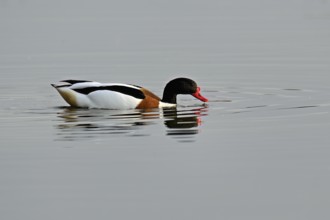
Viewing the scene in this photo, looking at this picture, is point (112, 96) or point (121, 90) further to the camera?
point (121, 90)

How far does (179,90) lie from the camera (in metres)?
15.2

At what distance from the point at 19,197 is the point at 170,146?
2.66 meters

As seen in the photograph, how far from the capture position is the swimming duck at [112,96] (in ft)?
48.3

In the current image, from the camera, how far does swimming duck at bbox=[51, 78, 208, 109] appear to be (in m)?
14.7

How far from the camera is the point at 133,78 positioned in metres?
18.1

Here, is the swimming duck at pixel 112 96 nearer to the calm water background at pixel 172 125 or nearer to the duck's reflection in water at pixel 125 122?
the duck's reflection in water at pixel 125 122

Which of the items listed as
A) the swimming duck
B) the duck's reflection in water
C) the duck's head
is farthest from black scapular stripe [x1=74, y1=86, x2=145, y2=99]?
the duck's head

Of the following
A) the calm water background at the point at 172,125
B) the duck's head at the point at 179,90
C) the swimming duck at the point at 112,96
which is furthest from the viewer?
the duck's head at the point at 179,90

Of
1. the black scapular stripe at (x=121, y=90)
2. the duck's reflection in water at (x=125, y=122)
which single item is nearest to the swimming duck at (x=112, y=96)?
the black scapular stripe at (x=121, y=90)

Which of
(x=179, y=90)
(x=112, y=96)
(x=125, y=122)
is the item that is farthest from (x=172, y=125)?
(x=179, y=90)

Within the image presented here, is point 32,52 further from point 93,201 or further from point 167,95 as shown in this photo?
point 93,201

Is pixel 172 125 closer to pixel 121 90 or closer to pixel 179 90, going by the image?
pixel 121 90

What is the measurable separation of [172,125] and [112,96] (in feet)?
6.09

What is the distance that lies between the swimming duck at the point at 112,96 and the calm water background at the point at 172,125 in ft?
0.81
